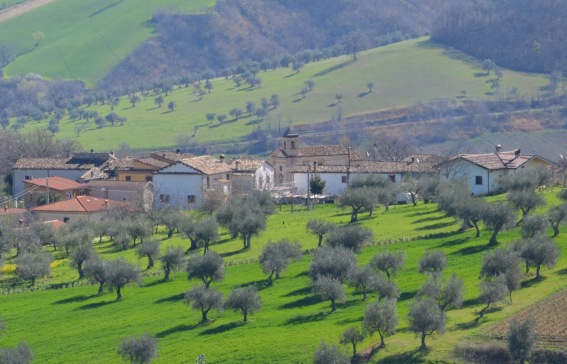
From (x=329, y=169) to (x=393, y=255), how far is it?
38.6 m

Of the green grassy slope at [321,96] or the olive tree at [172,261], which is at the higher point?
the green grassy slope at [321,96]

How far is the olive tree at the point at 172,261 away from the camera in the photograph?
60125mm

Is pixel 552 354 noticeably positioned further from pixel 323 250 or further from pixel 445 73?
pixel 445 73

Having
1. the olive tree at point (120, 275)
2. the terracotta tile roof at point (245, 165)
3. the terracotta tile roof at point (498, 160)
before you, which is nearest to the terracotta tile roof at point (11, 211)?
the terracotta tile roof at point (245, 165)

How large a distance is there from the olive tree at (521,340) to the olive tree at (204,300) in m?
14.0

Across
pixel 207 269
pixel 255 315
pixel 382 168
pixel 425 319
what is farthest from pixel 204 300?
pixel 382 168

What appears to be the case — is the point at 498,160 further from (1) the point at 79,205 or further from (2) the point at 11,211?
(2) the point at 11,211

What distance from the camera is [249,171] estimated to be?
3765 inches

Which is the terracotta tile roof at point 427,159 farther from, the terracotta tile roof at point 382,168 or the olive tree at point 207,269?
the olive tree at point 207,269

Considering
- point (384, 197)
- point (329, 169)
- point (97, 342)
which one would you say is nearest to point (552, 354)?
point (97, 342)

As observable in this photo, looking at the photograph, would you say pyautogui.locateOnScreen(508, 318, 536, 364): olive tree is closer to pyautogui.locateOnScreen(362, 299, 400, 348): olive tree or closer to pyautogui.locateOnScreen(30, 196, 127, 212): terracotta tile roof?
pyautogui.locateOnScreen(362, 299, 400, 348): olive tree

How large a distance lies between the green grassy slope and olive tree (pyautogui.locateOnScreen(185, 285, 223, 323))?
106 metres

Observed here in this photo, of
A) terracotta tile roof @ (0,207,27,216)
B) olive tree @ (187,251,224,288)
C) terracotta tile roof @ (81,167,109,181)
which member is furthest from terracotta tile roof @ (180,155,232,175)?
olive tree @ (187,251,224,288)

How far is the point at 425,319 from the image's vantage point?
43500mm
